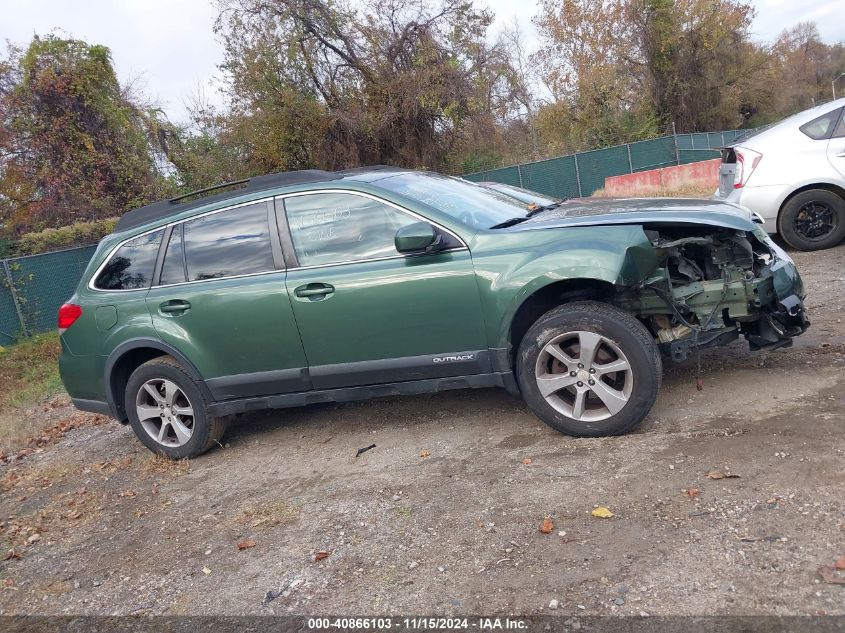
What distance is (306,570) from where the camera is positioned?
3223 millimetres

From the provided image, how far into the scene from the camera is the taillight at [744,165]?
7.65 metres

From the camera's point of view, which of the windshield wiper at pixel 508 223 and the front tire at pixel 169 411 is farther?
the front tire at pixel 169 411

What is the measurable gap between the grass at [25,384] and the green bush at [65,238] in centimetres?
501

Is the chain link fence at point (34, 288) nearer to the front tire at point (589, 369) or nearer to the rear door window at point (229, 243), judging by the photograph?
the rear door window at point (229, 243)

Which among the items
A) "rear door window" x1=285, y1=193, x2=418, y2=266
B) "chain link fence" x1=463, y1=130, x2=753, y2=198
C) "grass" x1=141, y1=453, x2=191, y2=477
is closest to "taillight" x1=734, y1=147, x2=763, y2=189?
"rear door window" x1=285, y1=193, x2=418, y2=266

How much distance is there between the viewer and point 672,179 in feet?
64.4

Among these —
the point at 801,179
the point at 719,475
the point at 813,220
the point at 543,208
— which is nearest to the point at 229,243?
the point at 543,208

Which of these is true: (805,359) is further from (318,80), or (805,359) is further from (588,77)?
(588,77)

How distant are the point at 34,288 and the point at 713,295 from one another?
11.3 m

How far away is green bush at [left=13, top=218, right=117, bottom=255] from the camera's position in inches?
619

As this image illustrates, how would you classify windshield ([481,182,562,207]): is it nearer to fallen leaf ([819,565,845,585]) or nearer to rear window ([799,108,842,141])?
fallen leaf ([819,565,845,585])

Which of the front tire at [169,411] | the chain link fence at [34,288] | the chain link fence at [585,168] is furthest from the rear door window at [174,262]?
the chain link fence at [585,168]

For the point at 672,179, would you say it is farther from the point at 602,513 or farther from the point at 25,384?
the point at 602,513

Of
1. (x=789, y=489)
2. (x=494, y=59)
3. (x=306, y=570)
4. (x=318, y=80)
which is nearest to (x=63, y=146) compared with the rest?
(x=318, y=80)
